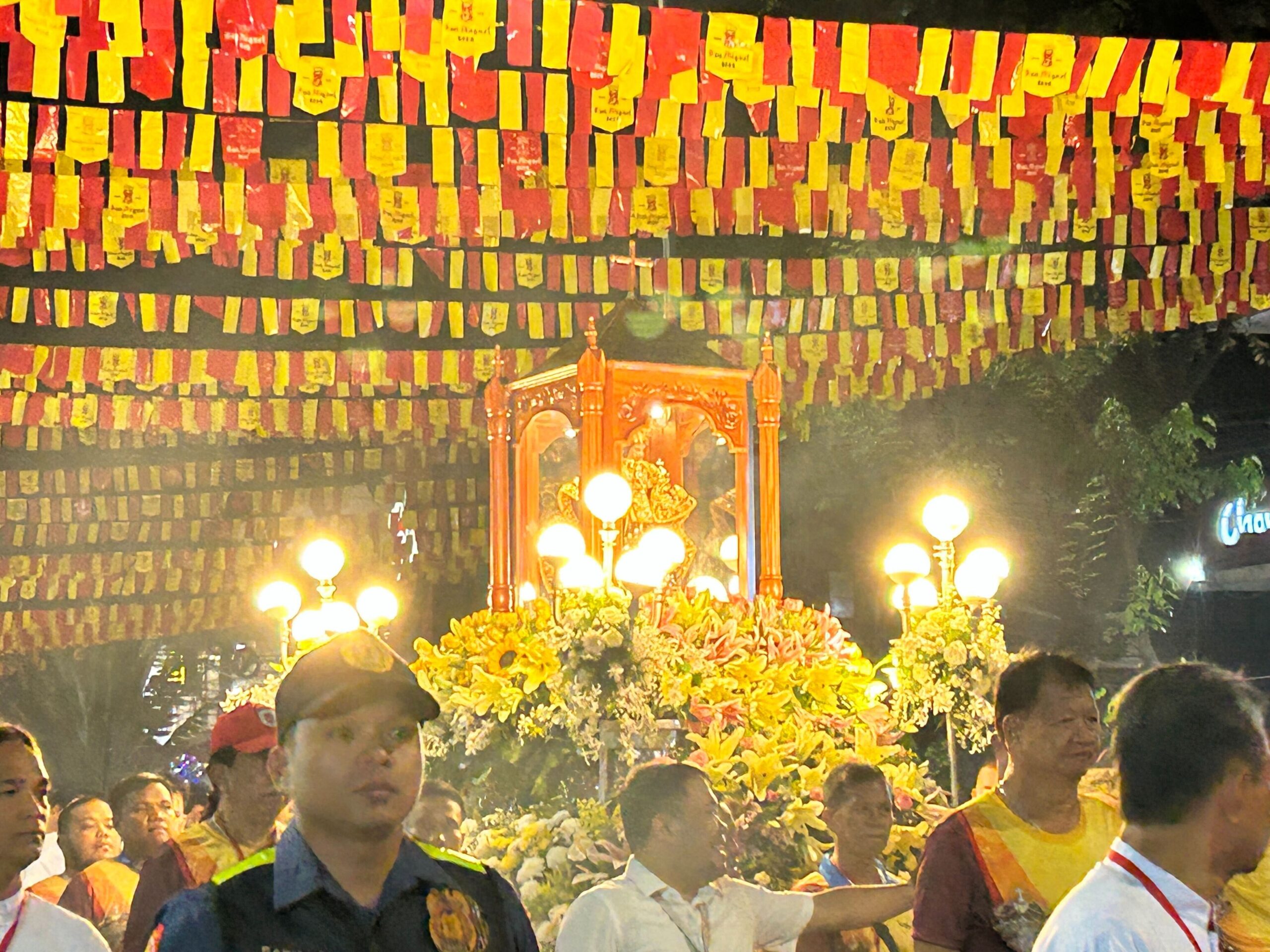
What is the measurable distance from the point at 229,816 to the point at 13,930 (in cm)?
176

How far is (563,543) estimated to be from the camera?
25.1ft

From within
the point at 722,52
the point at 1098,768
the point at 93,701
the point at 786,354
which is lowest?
the point at 93,701

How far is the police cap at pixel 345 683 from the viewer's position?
2.59 m

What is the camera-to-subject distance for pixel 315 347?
1445 centimetres

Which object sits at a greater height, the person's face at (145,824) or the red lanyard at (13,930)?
the red lanyard at (13,930)

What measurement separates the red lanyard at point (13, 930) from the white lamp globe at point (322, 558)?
7.39m

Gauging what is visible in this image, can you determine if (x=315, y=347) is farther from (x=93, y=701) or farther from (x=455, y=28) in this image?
(x=93, y=701)

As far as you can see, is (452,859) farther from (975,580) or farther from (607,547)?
(975,580)

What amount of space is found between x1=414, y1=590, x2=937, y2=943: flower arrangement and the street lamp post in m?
1.32

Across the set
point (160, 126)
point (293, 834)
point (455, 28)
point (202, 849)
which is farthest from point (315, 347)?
point (293, 834)

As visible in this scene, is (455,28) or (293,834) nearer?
A: (293,834)

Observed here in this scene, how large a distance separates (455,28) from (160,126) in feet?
6.18

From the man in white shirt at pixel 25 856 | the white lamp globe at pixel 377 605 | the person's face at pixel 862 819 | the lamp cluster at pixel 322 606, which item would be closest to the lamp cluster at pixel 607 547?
the person's face at pixel 862 819

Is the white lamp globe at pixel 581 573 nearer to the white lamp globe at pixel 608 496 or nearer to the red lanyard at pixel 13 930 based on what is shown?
the white lamp globe at pixel 608 496
